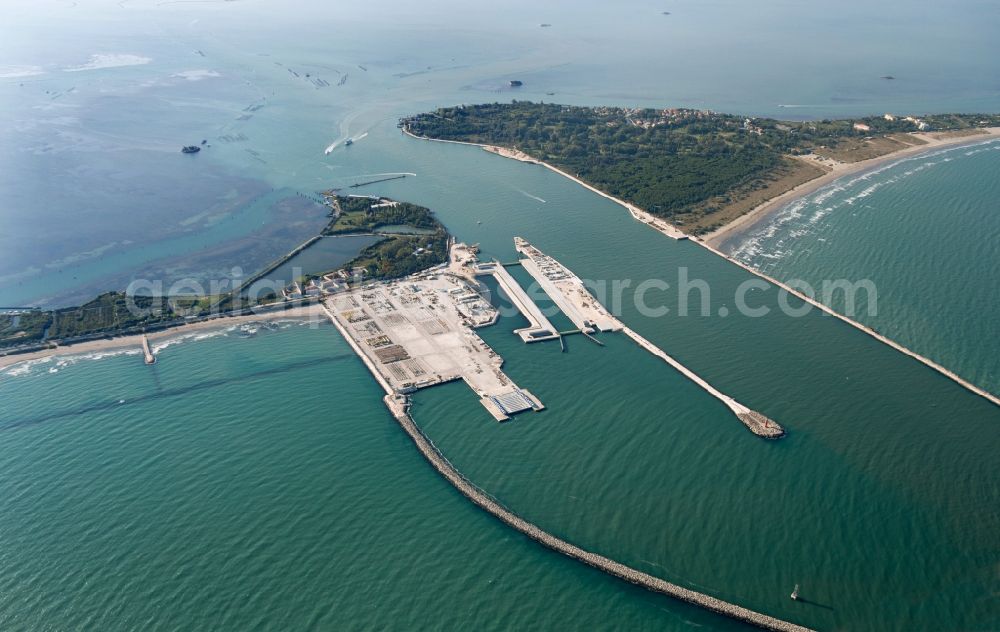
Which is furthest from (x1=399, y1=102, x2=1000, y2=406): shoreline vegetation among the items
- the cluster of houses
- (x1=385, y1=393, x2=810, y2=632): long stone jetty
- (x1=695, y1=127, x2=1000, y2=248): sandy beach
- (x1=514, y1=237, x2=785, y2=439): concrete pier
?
(x1=385, y1=393, x2=810, y2=632): long stone jetty

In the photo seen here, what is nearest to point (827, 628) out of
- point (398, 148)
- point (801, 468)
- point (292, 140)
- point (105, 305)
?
point (801, 468)

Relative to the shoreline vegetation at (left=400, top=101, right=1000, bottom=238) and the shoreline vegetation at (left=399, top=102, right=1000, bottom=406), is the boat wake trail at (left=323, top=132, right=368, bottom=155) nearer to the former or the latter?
the shoreline vegetation at (left=399, top=102, right=1000, bottom=406)

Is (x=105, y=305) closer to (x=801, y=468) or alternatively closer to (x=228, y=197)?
(x=228, y=197)

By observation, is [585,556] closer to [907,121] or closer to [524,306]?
[524,306]

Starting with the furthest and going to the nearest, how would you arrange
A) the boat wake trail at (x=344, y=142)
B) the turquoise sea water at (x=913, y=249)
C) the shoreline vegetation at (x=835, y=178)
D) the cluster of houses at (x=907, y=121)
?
the cluster of houses at (x=907, y=121), the boat wake trail at (x=344, y=142), the turquoise sea water at (x=913, y=249), the shoreline vegetation at (x=835, y=178)

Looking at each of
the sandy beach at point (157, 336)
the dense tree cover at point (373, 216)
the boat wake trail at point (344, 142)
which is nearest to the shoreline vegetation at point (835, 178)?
the boat wake trail at point (344, 142)

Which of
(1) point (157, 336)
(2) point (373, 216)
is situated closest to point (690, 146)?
(2) point (373, 216)

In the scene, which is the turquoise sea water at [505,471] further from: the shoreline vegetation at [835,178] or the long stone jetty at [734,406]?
the shoreline vegetation at [835,178]
